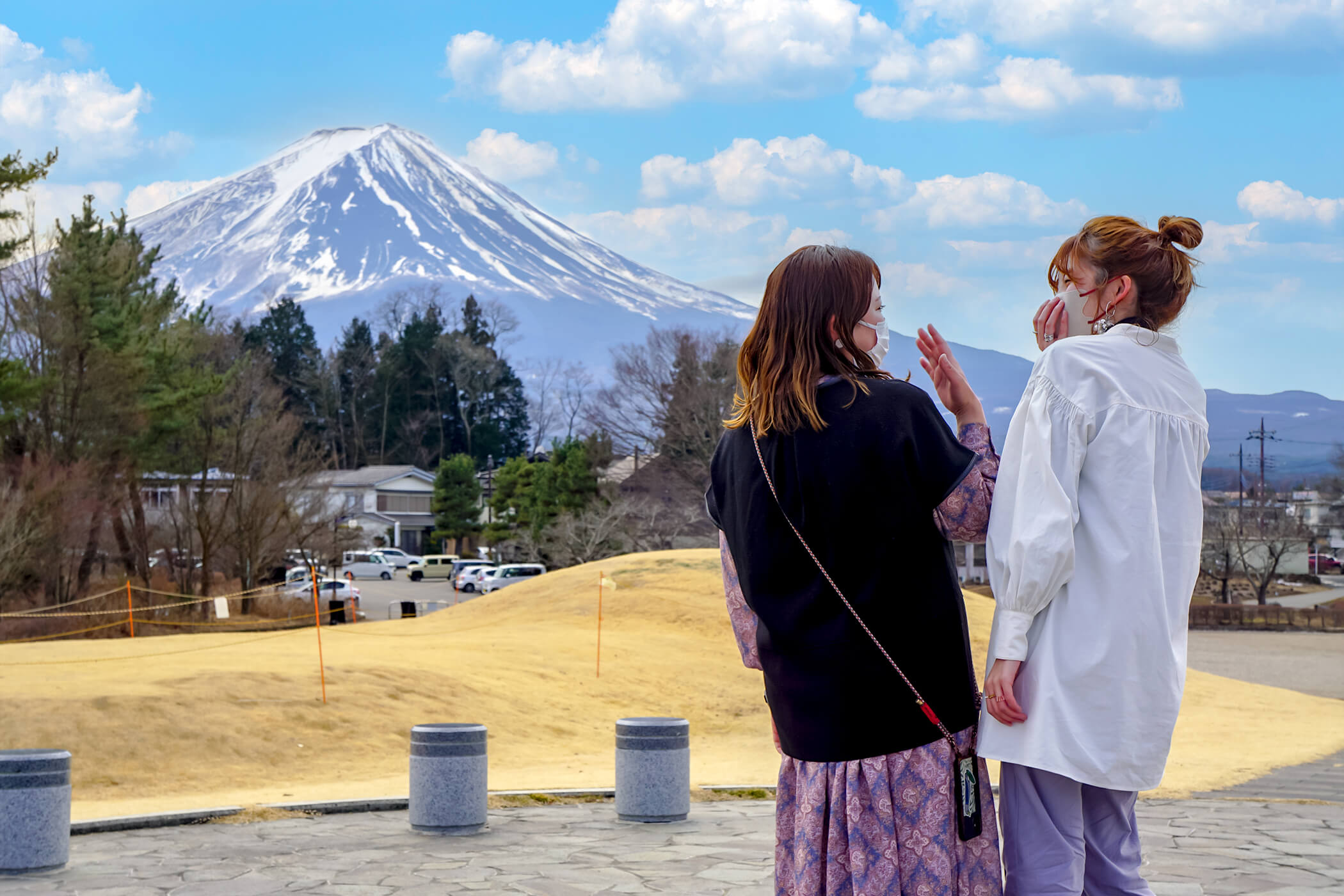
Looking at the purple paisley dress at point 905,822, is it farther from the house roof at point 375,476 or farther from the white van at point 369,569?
the house roof at point 375,476

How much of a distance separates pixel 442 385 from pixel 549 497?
1057 inches

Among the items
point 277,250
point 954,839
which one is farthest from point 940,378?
point 277,250

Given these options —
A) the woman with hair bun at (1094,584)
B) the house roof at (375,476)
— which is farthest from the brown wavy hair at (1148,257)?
the house roof at (375,476)

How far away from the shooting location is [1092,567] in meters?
2.78

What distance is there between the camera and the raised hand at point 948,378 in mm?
2965

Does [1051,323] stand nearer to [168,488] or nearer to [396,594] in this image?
[168,488]

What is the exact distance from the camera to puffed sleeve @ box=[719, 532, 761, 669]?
3.16m

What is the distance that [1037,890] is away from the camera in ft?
9.22

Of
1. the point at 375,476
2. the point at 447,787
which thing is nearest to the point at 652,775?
the point at 447,787

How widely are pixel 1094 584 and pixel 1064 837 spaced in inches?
22.2

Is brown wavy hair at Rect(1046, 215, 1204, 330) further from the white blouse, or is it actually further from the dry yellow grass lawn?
the dry yellow grass lawn

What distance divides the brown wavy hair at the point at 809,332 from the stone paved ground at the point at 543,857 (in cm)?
358

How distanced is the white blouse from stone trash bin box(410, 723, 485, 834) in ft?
17.6

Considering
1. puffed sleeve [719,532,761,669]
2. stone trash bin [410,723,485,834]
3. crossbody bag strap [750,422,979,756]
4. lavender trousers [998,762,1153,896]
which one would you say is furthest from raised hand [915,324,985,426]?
stone trash bin [410,723,485,834]
